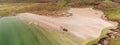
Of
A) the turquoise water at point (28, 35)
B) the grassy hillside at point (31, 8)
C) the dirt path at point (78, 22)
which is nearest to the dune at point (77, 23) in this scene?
the dirt path at point (78, 22)

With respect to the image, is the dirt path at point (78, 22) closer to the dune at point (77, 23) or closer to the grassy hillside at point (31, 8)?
the dune at point (77, 23)

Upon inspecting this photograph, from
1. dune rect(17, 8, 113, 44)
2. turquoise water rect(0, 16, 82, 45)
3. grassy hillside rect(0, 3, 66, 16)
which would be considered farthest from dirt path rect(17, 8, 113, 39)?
grassy hillside rect(0, 3, 66, 16)

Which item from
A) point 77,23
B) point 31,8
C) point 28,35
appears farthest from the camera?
point 31,8

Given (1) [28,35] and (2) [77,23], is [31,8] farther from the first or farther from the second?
(1) [28,35]

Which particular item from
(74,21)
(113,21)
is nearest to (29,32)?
(74,21)

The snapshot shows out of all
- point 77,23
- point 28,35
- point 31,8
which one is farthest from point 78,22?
point 28,35
